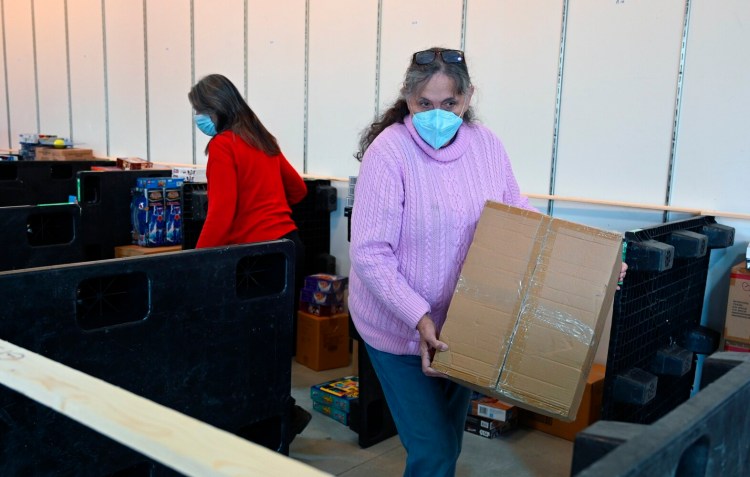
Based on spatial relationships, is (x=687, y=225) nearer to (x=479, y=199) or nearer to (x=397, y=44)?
(x=479, y=199)

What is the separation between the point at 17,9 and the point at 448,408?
7.67 metres

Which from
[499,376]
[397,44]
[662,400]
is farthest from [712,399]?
[397,44]

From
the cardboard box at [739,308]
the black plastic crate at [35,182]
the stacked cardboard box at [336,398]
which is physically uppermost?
the black plastic crate at [35,182]

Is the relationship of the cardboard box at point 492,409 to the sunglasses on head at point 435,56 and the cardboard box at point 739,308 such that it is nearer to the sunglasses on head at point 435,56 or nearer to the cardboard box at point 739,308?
the cardboard box at point 739,308

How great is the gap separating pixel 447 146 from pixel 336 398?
1881mm

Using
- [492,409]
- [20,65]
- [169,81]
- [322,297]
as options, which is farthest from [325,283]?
[20,65]

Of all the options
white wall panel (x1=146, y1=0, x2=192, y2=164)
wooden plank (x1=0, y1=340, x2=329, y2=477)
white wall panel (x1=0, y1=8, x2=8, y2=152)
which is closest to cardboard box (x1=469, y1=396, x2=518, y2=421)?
wooden plank (x1=0, y1=340, x2=329, y2=477)

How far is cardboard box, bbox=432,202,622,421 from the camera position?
156cm

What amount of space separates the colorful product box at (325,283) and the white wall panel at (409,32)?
1.04 metres

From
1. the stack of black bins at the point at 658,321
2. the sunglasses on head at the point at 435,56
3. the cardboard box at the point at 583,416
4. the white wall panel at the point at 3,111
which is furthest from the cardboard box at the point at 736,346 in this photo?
the white wall panel at the point at 3,111

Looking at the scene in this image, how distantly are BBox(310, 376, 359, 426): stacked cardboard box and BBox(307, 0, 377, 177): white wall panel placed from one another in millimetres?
1530

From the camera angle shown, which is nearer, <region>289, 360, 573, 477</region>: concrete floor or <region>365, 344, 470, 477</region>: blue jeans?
<region>365, 344, 470, 477</region>: blue jeans

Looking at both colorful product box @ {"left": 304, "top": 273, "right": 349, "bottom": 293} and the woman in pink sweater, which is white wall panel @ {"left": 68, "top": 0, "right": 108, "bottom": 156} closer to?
colorful product box @ {"left": 304, "top": 273, "right": 349, "bottom": 293}

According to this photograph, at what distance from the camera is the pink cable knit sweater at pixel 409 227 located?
5.25 feet
